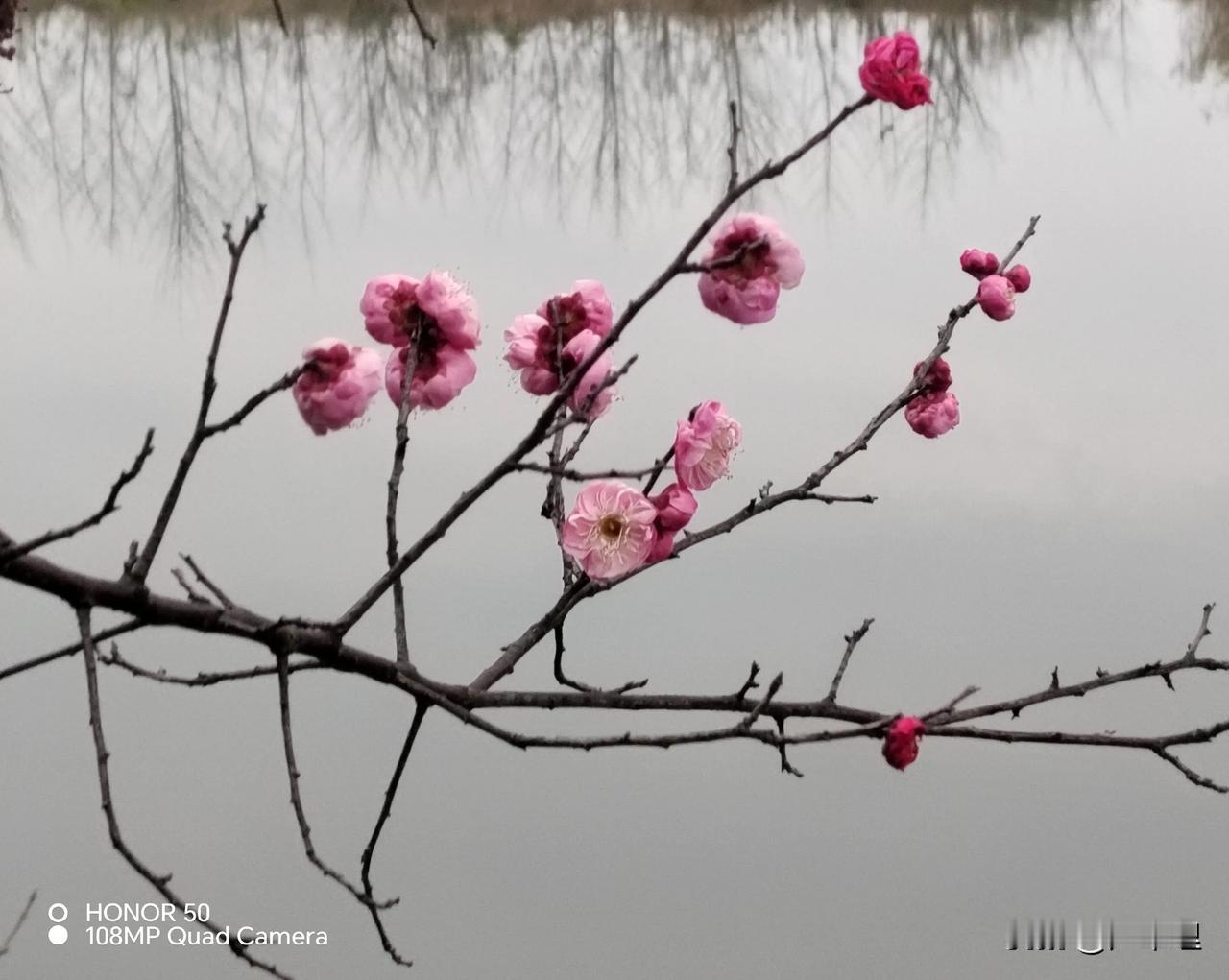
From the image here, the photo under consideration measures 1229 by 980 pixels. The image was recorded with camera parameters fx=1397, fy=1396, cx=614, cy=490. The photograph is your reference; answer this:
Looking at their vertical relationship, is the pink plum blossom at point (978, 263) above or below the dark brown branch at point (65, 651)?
above

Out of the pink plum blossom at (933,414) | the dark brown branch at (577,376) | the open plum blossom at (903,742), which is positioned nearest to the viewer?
the dark brown branch at (577,376)

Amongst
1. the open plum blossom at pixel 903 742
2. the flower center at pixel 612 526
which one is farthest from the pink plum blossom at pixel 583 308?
the open plum blossom at pixel 903 742

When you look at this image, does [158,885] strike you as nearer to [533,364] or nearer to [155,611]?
[155,611]

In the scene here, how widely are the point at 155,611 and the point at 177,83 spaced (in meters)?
1.53

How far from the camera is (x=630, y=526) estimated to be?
635mm

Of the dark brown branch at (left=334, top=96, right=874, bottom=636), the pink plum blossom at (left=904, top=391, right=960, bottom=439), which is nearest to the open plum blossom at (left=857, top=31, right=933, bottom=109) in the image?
the dark brown branch at (left=334, top=96, right=874, bottom=636)

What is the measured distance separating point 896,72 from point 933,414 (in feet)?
0.92

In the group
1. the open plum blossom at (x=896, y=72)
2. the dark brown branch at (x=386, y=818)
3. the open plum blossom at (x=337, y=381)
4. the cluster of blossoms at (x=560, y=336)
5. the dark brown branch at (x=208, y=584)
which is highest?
the open plum blossom at (x=896, y=72)

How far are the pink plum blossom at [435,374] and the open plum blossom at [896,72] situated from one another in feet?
0.75

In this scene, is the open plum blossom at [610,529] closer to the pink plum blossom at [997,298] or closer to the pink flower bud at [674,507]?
the pink flower bud at [674,507]

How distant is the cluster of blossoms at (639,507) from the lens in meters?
0.63

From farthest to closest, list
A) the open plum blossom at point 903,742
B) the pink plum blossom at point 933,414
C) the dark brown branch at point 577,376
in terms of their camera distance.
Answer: the pink plum blossom at point 933,414, the open plum blossom at point 903,742, the dark brown branch at point 577,376

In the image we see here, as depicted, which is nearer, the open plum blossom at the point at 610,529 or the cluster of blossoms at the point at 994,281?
the open plum blossom at the point at 610,529

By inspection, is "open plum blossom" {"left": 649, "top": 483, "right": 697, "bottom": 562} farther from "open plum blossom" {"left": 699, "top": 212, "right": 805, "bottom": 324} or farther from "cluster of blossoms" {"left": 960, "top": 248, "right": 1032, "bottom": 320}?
"cluster of blossoms" {"left": 960, "top": 248, "right": 1032, "bottom": 320}
